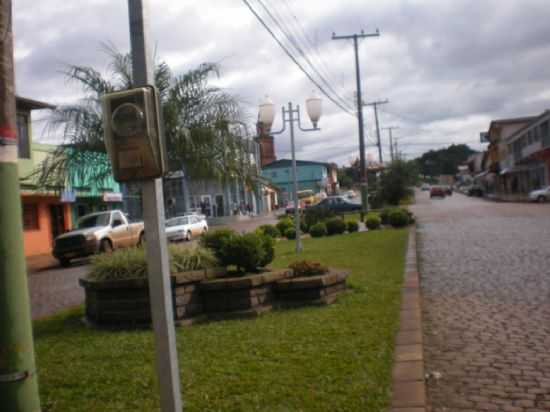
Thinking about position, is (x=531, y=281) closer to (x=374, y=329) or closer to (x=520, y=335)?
(x=520, y=335)

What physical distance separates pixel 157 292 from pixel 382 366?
94.0 inches

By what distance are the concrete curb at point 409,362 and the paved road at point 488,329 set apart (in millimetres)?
117

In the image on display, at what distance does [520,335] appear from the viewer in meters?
5.80

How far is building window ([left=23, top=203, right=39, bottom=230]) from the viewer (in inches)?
1021

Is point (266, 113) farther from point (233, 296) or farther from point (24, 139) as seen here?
point (24, 139)

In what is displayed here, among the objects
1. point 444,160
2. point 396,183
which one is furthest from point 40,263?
point 444,160

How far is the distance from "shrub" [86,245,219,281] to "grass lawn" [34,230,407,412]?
71 cm

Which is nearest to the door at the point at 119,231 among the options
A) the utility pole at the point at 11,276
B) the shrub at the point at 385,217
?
the shrub at the point at 385,217

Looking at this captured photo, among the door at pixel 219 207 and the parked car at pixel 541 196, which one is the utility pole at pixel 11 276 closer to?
the parked car at pixel 541 196

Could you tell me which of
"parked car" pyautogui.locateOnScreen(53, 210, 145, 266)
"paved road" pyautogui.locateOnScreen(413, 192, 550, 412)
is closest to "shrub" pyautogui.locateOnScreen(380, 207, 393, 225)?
"parked car" pyautogui.locateOnScreen(53, 210, 145, 266)

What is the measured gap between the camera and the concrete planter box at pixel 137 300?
260 inches

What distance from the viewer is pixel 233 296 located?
687 centimetres

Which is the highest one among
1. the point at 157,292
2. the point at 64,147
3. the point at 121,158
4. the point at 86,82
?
the point at 86,82

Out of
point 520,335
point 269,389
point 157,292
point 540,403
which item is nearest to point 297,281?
point 520,335
